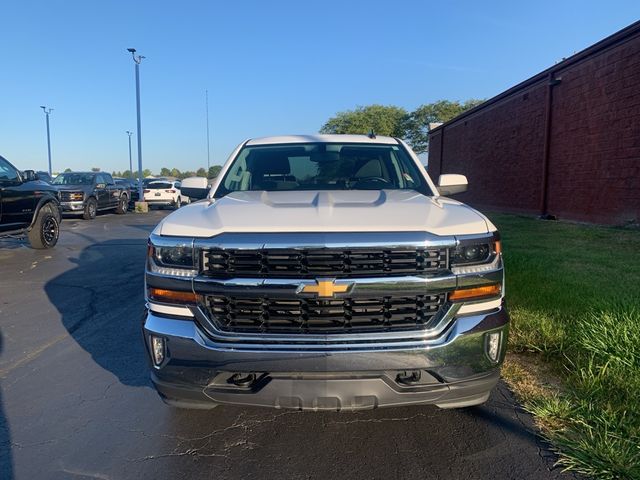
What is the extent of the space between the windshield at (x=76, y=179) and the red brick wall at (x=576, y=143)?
50.9 feet

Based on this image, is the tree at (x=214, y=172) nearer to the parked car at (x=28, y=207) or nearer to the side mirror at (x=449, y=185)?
the side mirror at (x=449, y=185)

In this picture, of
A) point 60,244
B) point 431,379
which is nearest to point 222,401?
point 431,379

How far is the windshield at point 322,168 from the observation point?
13.6 feet

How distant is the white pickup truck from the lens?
2404 millimetres

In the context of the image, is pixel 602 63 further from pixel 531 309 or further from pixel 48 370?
pixel 48 370

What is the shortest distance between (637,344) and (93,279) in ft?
22.8

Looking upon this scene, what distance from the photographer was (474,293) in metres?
2.54

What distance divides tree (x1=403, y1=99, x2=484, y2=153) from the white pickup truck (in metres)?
45.9

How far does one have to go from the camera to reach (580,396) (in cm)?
324

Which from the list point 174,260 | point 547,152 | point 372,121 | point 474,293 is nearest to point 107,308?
point 174,260

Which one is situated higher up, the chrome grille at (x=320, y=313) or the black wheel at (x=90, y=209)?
the chrome grille at (x=320, y=313)

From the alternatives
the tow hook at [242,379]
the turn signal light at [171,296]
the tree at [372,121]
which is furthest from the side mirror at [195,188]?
the tree at [372,121]

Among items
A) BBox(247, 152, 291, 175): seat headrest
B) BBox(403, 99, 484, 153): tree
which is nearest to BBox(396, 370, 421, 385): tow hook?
BBox(247, 152, 291, 175): seat headrest

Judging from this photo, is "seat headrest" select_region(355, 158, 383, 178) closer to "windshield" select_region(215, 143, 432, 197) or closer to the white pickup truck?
"windshield" select_region(215, 143, 432, 197)
